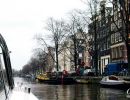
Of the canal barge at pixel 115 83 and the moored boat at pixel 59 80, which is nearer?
the canal barge at pixel 115 83

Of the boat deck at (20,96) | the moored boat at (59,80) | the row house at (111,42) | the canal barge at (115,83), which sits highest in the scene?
the row house at (111,42)

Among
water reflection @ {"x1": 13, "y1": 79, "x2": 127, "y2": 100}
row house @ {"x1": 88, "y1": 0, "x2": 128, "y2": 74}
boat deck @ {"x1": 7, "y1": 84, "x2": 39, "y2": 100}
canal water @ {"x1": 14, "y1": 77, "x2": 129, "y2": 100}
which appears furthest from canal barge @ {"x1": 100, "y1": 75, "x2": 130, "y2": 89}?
boat deck @ {"x1": 7, "y1": 84, "x2": 39, "y2": 100}

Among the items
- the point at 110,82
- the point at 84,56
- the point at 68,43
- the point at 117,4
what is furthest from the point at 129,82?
the point at 84,56

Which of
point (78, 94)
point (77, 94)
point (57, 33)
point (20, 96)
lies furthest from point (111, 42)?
point (20, 96)

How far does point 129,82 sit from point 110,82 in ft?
11.0

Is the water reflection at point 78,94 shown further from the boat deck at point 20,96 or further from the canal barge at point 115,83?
the boat deck at point 20,96

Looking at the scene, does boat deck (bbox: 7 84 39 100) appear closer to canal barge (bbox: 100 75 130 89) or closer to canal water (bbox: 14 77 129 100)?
canal water (bbox: 14 77 129 100)

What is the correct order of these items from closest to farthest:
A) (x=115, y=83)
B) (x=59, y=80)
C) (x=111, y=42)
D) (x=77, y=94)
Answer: (x=77, y=94)
(x=115, y=83)
(x=59, y=80)
(x=111, y=42)

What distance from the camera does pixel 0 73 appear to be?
4.91m

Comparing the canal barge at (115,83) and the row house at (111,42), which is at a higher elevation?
the row house at (111,42)

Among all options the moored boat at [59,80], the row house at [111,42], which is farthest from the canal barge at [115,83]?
the row house at [111,42]

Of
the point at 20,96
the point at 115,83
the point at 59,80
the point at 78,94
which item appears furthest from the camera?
the point at 59,80

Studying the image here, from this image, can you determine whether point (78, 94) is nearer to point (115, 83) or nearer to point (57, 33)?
point (115, 83)

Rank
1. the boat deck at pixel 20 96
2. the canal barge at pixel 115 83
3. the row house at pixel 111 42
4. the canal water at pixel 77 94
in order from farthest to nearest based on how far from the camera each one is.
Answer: the row house at pixel 111 42 < the canal barge at pixel 115 83 < the canal water at pixel 77 94 < the boat deck at pixel 20 96
